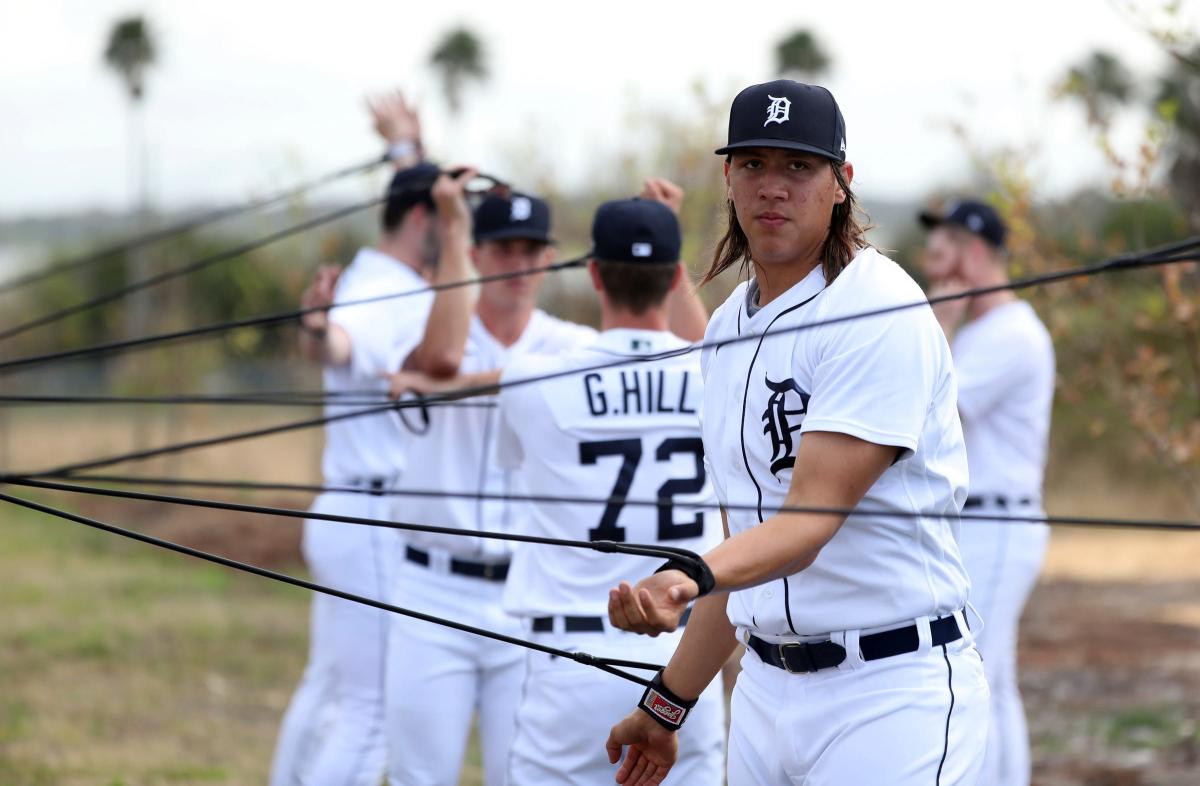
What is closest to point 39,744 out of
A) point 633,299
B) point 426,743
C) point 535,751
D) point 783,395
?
point 426,743

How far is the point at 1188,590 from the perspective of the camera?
14.7 meters

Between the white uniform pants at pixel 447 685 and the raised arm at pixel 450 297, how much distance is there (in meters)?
0.71

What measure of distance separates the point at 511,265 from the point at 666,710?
236cm

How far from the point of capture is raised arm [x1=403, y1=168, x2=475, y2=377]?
5.18m

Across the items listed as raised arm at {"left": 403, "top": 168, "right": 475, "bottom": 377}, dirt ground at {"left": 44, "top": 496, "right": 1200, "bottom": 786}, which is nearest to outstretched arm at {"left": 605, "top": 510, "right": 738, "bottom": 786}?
raised arm at {"left": 403, "top": 168, "right": 475, "bottom": 377}

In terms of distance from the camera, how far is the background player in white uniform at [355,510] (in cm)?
568

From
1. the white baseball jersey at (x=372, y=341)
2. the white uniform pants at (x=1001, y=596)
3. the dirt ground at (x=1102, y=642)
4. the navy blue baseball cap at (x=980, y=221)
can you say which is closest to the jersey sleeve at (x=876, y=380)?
the white baseball jersey at (x=372, y=341)

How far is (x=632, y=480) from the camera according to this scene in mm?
4426

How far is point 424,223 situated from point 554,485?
1.93m

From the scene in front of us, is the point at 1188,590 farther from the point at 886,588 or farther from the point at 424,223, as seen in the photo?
the point at 886,588

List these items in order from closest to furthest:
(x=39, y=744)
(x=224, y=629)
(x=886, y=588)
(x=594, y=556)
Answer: (x=886, y=588) → (x=594, y=556) → (x=39, y=744) → (x=224, y=629)

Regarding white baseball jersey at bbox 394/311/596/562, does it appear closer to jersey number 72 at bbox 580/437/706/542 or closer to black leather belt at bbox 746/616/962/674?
jersey number 72 at bbox 580/437/706/542

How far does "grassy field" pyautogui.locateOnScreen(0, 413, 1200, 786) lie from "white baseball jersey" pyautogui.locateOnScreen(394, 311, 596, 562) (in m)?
2.91

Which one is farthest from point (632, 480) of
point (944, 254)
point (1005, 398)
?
point (944, 254)
